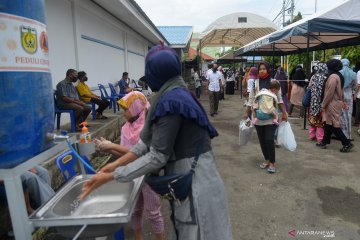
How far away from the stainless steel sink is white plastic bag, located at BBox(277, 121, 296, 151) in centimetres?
322

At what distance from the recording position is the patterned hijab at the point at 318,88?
5.86 meters

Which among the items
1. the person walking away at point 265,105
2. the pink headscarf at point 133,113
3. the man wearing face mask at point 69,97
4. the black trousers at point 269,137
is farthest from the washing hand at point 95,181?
the man wearing face mask at point 69,97

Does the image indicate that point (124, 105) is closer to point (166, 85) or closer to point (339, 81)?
point (166, 85)

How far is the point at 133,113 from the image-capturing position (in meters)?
2.74

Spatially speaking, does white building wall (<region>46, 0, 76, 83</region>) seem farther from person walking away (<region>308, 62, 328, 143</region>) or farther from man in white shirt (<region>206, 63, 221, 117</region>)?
person walking away (<region>308, 62, 328, 143</region>)

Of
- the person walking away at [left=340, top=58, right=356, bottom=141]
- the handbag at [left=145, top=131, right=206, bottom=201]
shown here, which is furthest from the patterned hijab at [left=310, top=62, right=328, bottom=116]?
the handbag at [left=145, top=131, right=206, bottom=201]

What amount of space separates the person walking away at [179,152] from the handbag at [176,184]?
0.07 ft

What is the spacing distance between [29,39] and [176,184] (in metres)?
1.09

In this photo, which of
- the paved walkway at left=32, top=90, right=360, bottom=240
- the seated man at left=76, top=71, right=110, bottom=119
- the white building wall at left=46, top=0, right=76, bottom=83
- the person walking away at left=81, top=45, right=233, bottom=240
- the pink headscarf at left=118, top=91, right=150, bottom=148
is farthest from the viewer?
the seated man at left=76, top=71, right=110, bottom=119

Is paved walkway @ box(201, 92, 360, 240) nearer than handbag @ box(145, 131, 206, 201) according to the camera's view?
No

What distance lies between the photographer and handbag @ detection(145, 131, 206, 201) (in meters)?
1.65

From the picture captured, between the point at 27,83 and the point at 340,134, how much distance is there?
553 cm

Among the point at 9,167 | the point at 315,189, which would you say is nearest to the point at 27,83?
the point at 9,167

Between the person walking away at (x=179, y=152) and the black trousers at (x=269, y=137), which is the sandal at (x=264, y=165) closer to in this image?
the black trousers at (x=269, y=137)
